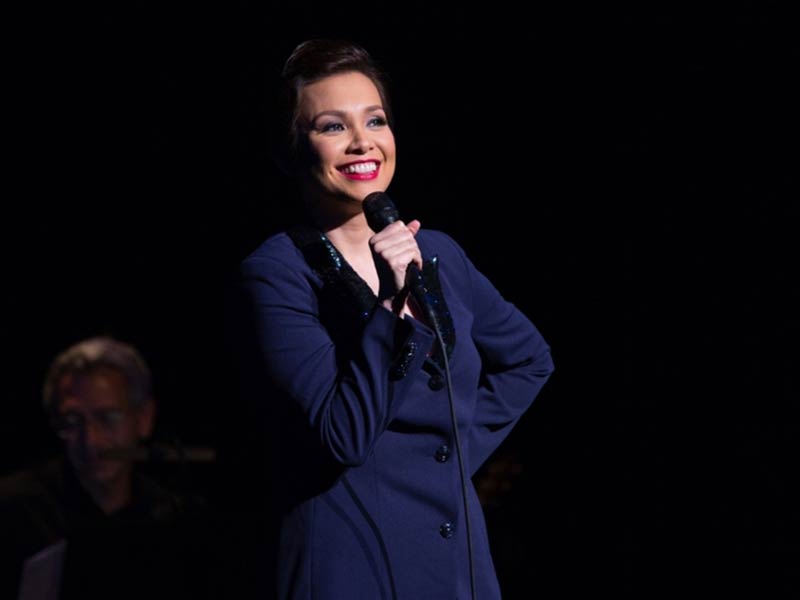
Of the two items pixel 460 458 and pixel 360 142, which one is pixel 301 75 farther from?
pixel 460 458

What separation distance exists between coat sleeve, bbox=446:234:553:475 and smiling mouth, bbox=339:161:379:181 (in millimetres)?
260

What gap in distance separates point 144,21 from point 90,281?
945mm

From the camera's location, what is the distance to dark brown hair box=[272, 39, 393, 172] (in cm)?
166

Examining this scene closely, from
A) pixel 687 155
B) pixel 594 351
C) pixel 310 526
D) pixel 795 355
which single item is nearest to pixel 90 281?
pixel 594 351

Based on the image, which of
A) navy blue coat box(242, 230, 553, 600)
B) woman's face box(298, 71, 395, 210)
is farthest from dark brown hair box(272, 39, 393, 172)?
navy blue coat box(242, 230, 553, 600)

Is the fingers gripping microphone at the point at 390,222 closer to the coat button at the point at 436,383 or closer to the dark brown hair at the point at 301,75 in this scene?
the coat button at the point at 436,383

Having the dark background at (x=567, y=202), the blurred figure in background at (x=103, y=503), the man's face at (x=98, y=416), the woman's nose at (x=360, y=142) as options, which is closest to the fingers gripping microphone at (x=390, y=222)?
the woman's nose at (x=360, y=142)

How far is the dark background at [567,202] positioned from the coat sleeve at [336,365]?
1615 mm

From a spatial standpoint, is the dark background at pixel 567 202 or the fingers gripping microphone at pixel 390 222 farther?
the dark background at pixel 567 202

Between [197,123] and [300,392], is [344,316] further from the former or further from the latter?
[197,123]

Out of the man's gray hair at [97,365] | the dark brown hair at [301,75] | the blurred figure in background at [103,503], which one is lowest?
the blurred figure in background at [103,503]

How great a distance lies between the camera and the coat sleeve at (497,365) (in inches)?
70.1

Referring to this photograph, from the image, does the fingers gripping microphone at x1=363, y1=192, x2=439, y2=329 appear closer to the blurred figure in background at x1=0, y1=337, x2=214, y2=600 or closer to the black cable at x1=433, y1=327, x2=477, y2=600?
the black cable at x1=433, y1=327, x2=477, y2=600

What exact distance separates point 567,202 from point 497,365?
1.65 metres
